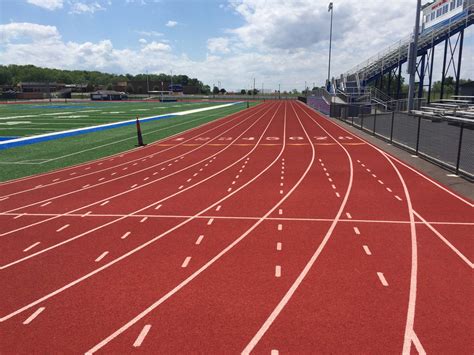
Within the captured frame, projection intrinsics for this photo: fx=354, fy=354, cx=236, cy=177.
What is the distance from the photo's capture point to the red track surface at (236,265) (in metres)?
4.74

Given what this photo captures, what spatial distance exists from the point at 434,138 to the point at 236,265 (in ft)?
62.3

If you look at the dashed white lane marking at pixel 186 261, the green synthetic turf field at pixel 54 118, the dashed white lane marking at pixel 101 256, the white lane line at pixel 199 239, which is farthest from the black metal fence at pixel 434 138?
the green synthetic turf field at pixel 54 118

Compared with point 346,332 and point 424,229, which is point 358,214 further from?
point 346,332

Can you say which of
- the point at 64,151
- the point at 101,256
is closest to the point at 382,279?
the point at 101,256

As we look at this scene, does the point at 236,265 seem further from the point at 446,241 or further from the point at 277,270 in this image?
the point at 446,241

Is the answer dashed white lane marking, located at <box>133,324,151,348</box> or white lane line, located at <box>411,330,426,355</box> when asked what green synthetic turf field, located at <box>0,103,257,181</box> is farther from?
white lane line, located at <box>411,330,426,355</box>

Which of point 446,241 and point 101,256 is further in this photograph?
point 446,241

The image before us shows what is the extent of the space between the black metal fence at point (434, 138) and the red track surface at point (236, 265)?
2213 millimetres

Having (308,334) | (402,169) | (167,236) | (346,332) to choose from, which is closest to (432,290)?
(346,332)

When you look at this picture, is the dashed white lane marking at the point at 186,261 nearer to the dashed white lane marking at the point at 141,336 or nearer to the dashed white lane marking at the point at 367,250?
the dashed white lane marking at the point at 141,336

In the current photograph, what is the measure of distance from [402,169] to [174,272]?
11.4 m

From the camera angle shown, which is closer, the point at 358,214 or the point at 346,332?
the point at 346,332

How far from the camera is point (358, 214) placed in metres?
9.32

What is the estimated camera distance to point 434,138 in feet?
69.0
